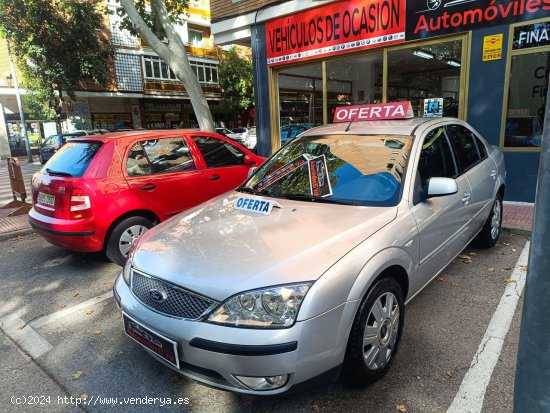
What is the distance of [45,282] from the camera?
4484mm

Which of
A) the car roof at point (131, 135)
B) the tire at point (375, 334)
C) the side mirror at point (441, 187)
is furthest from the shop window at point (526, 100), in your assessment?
the tire at point (375, 334)

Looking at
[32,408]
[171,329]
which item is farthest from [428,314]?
[32,408]

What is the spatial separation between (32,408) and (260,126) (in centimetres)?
897

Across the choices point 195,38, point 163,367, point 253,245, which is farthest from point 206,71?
point 253,245

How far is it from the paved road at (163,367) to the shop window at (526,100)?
3.26 meters

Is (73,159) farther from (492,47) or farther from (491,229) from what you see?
(492,47)

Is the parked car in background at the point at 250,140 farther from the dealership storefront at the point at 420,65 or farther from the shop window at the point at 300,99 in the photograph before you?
the dealership storefront at the point at 420,65

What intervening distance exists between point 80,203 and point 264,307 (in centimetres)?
314

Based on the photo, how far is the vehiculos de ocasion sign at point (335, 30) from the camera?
7.75 metres

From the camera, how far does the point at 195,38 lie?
28.2 m

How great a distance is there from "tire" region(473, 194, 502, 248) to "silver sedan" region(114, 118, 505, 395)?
116cm

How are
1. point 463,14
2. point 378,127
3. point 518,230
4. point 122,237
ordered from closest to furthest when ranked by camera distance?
point 378,127 < point 122,237 < point 518,230 < point 463,14

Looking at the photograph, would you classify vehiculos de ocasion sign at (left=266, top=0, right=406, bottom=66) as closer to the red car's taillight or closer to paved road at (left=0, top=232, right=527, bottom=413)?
paved road at (left=0, top=232, right=527, bottom=413)

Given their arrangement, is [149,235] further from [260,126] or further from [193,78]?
[260,126]
